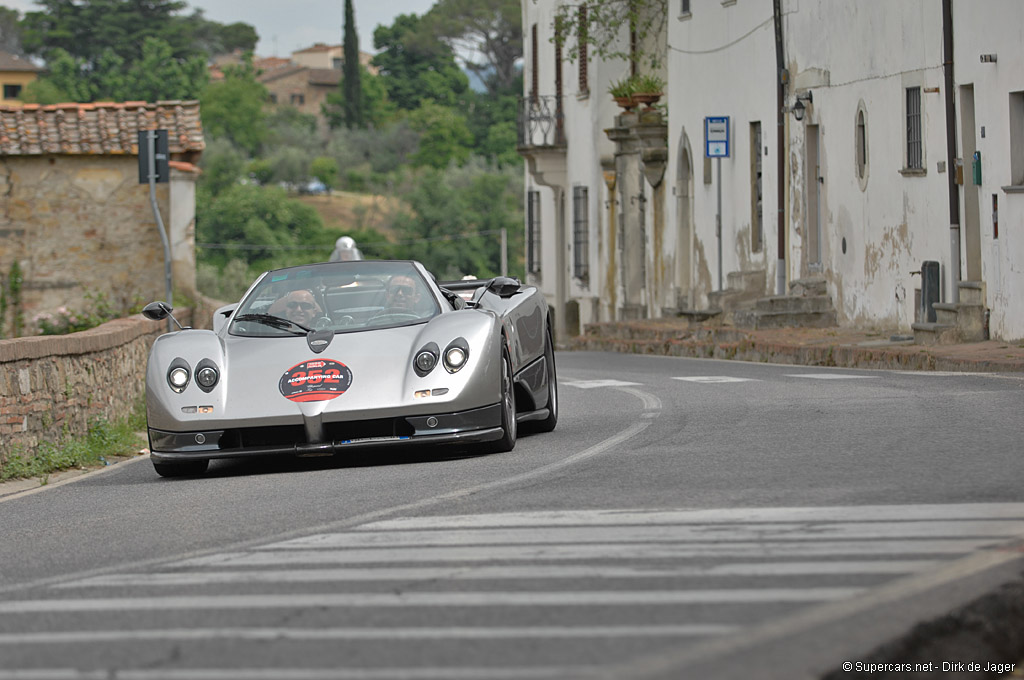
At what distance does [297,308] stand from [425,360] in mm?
1335

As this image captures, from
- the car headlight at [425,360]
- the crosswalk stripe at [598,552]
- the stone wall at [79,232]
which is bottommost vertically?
the crosswalk stripe at [598,552]

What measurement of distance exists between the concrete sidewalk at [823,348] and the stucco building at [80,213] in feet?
25.7

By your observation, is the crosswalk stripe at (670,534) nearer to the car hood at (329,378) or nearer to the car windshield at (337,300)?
the car hood at (329,378)

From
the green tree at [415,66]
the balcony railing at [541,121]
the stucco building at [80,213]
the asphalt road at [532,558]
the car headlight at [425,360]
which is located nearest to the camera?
the asphalt road at [532,558]

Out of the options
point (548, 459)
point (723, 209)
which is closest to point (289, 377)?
point (548, 459)

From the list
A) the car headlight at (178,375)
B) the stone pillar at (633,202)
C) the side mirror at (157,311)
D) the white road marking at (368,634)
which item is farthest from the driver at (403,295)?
the stone pillar at (633,202)

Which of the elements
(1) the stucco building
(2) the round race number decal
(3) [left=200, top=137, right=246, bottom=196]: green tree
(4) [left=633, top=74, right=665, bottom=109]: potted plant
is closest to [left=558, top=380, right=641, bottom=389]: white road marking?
(2) the round race number decal

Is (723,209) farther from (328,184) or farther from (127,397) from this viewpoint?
(328,184)

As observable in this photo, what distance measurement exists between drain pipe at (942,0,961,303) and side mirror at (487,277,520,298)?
10.4 meters

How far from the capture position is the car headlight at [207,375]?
32.0ft

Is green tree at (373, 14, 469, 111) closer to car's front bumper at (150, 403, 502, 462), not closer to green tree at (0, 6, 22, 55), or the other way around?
green tree at (0, 6, 22, 55)

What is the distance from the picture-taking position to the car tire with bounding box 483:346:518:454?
9875 millimetres

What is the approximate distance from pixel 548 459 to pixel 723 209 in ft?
72.7

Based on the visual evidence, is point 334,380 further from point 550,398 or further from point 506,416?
point 550,398
